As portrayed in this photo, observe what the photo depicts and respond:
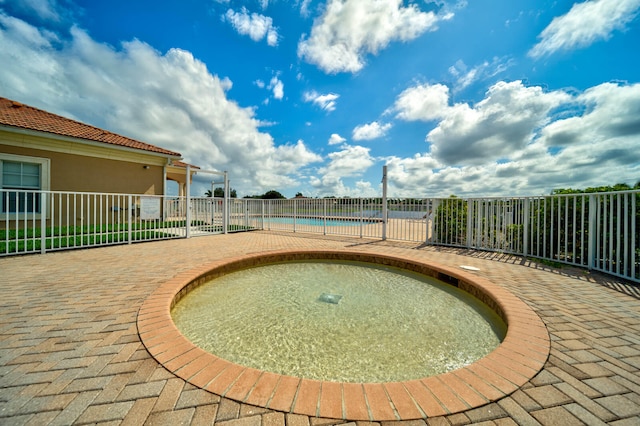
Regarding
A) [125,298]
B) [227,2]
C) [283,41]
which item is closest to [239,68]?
[283,41]

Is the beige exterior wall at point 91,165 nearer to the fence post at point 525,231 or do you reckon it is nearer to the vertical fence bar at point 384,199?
the vertical fence bar at point 384,199

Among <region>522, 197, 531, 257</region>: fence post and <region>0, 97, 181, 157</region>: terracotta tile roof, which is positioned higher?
<region>0, 97, 181, 157</region>: terracotta tile roof

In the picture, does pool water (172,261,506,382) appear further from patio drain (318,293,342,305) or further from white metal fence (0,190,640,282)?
white metal fence (0,190,640,282)

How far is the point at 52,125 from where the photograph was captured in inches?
308

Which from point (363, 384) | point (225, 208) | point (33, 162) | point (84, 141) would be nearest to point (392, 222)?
point (225, 208)

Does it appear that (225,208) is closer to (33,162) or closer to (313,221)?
(313,221)

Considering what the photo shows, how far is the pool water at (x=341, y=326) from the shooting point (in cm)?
181

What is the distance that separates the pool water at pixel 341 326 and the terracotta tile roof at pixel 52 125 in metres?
8.34

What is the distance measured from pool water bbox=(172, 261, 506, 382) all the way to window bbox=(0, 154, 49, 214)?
8.32 metres

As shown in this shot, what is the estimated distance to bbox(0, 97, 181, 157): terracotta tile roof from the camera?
7.11m

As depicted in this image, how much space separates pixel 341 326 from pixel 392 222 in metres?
6.06

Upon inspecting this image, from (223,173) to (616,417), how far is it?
9.54 metres

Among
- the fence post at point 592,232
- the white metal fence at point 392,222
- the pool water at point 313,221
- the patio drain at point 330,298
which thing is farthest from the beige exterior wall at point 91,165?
the fence post at point 592,232

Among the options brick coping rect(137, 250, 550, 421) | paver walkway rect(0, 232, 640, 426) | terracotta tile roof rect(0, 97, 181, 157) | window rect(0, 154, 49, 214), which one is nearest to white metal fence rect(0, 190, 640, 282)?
window rect(0, 154, 49, 214)
